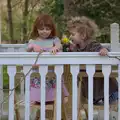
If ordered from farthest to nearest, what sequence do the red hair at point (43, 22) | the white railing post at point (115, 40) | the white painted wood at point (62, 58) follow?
the white railing post at point (115, 40) → the red hair at point (43, 22) → the white painted wood at point (62, 58)

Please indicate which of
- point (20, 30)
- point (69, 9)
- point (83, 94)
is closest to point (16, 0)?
point (20, 30)

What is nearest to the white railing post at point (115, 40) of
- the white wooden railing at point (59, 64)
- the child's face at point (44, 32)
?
the child's face at point (44, 32)

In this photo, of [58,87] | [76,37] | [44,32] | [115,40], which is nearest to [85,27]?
[76,37]

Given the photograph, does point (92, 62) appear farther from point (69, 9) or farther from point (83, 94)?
point (69, 9)

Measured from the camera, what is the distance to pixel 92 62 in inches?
148

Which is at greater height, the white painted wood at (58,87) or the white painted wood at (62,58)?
the white painted wood at (62,58)

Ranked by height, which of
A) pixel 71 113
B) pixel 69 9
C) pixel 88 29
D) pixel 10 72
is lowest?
pixel 71 113

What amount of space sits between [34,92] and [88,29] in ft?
2.79

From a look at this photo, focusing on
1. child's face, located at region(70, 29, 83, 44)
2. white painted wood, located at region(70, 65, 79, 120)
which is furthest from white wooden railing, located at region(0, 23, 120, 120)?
child's face, located at region(70, 29, 83, 44)

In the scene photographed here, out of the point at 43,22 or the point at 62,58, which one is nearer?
the point at 62,58

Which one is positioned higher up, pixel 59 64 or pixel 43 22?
pixel 43 22

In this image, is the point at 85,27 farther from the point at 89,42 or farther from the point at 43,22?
the point at 43,22

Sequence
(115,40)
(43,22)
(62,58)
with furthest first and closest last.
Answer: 1. (115,40)
2. (43,22)
3. (62,58)

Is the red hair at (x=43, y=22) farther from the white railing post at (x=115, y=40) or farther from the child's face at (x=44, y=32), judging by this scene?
the white railing post at (x=115, y=40)
